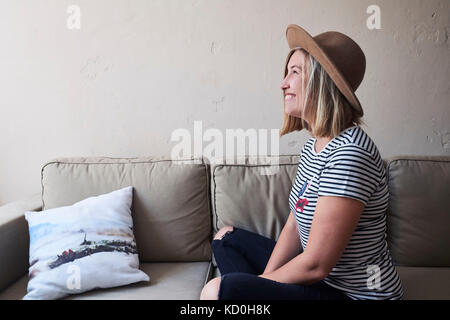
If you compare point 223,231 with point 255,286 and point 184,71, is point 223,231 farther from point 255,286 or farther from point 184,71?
point 184,71

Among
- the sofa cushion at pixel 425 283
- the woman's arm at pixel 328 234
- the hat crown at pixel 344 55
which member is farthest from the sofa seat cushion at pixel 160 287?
the hat crown at pixel 344 55

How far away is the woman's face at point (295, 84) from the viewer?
107cm

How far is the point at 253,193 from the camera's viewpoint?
148 centimetres

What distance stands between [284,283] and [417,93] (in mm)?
1297

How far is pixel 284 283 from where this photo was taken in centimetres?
96

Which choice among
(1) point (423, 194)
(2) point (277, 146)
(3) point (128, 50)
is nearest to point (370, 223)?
(1) point (423, 194)

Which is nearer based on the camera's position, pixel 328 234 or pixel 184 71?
pixel 328 234

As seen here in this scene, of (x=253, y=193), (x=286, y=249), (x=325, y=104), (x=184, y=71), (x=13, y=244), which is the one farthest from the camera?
(x=184, y=71)

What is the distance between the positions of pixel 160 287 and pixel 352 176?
2.59 feet

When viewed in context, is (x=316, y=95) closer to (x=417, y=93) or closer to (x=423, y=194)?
(x=423, y=194)

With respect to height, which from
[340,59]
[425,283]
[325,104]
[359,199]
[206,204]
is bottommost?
[425,283]

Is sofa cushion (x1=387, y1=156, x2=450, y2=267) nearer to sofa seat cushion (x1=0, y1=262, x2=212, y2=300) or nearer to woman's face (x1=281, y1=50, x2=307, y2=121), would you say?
woman's face (x1=281, y1=50, x2=307, y2=121)

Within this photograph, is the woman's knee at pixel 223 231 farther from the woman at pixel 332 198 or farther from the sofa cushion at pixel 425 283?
the sofa cushion at pixel 425 283

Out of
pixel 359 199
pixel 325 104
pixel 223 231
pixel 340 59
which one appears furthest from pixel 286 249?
pixel 340 59
